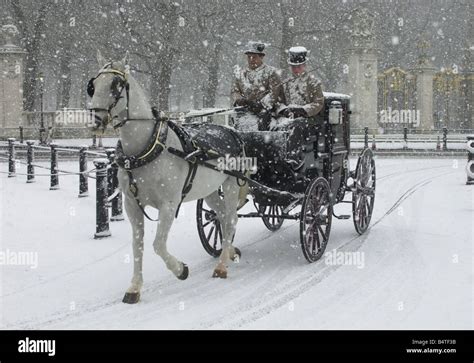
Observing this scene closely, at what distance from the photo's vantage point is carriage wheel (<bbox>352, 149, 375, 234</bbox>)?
9414 millimetres

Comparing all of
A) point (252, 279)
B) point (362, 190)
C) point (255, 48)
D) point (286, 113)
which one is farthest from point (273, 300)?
point (362, 190)

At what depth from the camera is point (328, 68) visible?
41.0m

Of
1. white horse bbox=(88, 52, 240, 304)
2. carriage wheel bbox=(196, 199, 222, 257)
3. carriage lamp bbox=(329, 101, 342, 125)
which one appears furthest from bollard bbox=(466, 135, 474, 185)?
white horse bbox=(88, 52, 240, 304)

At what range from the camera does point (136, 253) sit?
6227 mm

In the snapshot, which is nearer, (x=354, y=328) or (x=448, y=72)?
(x=354, y=328)

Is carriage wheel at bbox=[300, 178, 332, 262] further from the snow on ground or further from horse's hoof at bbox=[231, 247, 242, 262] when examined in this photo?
horse's hoof at bbox=[231, 247, 242, 262]

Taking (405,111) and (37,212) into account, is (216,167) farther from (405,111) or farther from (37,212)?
(405,111)

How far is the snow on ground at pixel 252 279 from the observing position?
18.1 ft

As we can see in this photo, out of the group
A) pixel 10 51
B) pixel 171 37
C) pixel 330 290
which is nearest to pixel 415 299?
pixel 330 290

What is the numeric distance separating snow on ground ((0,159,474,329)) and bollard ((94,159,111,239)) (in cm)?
19

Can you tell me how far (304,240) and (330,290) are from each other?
1039 mm

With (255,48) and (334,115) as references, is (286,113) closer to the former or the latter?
(334,115)

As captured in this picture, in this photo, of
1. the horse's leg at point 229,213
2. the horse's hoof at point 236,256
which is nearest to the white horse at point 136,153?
the horse's leg at point 229,213

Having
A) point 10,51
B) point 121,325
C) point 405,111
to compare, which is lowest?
point 121,325
